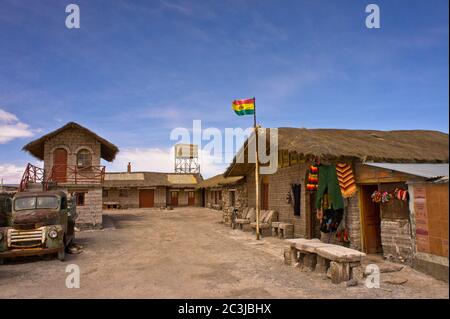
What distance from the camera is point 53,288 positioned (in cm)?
727

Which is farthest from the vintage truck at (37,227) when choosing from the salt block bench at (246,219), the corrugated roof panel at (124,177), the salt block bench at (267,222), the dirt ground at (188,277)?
the corrugated roof panel at (124,177)

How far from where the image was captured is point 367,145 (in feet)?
39.5

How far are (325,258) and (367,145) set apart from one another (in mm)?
5559

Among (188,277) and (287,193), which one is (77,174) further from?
(188,277)

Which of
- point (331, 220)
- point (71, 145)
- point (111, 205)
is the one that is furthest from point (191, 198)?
point (331, 220)

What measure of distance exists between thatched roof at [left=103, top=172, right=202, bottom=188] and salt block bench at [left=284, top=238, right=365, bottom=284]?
103 feet

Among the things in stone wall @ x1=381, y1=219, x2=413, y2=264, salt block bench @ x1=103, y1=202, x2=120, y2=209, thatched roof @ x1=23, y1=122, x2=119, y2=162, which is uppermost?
thatched roof @ x1=23, y1=122, x2=119, y2=162

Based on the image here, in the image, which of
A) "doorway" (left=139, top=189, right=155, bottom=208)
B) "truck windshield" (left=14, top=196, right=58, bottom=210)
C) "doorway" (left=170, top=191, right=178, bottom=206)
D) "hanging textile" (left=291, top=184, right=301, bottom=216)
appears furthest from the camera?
"doorway" (left=170, top=191, right=178, bottom=206)

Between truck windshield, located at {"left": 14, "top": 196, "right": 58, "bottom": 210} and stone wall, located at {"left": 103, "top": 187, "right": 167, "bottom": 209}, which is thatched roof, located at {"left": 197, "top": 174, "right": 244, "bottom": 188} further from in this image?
truck windshield, located at {"left": 14, "top": 196, "right": 58, "bottom": 210}

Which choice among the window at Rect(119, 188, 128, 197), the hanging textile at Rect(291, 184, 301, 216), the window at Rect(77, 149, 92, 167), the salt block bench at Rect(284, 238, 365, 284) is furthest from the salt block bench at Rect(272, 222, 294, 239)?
the window at Rect(119, 188, 128, 197)

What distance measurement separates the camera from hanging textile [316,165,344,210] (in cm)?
1127
